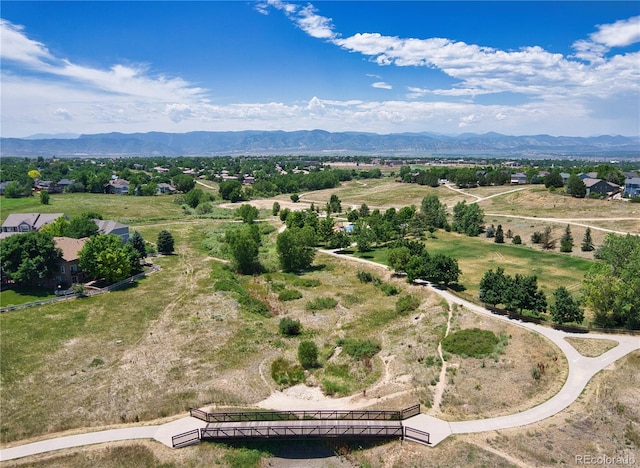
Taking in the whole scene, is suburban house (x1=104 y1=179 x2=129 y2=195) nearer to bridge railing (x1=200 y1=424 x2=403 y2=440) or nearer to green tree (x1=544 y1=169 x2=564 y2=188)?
green tree (x1=544 y1=169 x2=564 y2=188)

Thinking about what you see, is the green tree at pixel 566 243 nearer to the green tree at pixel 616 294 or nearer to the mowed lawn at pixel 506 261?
the mowed lawn at pixel 506 261

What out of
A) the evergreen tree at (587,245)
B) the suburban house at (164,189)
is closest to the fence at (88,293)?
the evergreen tree at (587,245)

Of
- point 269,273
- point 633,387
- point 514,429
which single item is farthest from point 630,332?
point 269,273

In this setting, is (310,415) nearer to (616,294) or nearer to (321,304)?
(321,304)

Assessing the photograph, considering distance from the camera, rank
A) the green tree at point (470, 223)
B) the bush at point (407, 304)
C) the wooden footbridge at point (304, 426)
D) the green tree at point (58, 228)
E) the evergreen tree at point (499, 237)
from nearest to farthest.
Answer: the wooden footbridge at point (304, 426) → the bush at point (407, 304) → the green tree at point (58, 228) → the evergreen tree at point (499, 237) → the green tree at point (470, 223)

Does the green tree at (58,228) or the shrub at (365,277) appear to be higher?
the green tree at (58,228)

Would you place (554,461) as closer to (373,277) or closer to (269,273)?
(373,277)
